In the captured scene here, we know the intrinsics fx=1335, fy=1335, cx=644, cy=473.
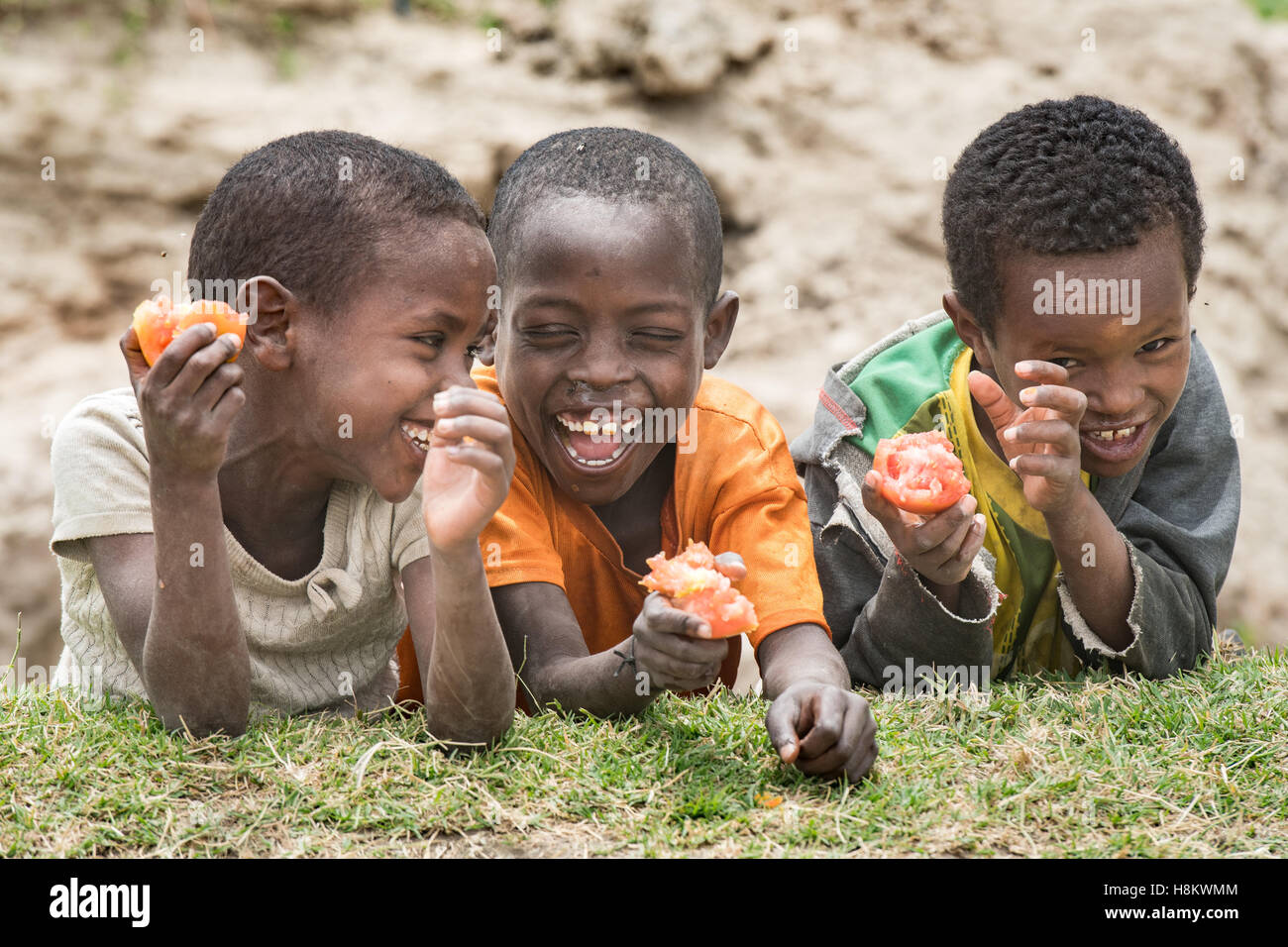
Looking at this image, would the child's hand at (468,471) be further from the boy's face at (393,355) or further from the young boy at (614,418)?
the young boy at (614,418)

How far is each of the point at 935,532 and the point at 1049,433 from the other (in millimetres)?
367

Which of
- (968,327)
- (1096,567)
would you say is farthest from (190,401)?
(1096,567)

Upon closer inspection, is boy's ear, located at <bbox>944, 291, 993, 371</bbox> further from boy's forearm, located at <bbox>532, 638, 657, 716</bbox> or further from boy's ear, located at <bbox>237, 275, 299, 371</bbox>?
boy's ear, located at <bbox>237, 275, 299, 371</bbox>

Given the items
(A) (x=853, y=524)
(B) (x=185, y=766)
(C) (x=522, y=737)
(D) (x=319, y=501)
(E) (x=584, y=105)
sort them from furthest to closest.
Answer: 1. (E) (x=584, y=105)
2. (A) (x=853, y=524)
3. (D) (x=319, y=501)
4. (C) (x=522, y=737)
5. (B) (x=185, y=766)

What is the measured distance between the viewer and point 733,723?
311cm

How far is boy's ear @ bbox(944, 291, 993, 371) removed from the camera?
380cm

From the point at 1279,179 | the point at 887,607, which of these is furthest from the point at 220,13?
the point at 1279,179

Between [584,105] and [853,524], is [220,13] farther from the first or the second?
[853,524]

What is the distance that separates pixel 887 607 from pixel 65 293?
6470mm

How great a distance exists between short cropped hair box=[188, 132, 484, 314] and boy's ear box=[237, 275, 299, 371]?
0.04m

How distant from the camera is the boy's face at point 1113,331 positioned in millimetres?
3426

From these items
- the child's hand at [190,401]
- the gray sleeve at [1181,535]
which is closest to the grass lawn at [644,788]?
the gray sleeve at [1181,535]

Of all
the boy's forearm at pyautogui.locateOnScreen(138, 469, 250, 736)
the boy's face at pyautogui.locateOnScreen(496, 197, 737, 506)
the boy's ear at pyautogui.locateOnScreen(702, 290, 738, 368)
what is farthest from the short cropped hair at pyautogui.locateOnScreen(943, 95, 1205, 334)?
the boy's forearm at pyautogui.locateOnScreen(138, 469, 250, 736)

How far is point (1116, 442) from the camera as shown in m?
3.59
